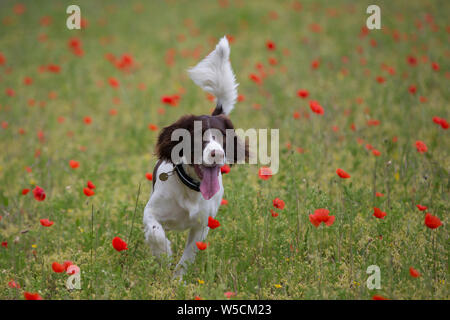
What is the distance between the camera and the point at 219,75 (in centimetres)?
387

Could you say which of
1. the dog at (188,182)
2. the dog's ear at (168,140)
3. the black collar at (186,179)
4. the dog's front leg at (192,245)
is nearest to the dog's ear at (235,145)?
the dog at (188,182)

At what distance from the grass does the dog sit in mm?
148

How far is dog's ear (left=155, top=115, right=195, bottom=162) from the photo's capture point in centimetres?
332

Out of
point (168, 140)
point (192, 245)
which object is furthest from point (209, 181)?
point (192, 245)

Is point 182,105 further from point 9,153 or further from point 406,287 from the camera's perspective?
point 406,287

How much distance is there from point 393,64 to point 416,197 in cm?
470

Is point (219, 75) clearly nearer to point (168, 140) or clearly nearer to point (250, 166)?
point (168, 140)

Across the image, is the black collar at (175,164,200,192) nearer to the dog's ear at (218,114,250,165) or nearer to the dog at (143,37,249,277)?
the dog at (143,37,249,277)

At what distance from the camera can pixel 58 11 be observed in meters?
13.1

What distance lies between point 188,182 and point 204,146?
0.28 metres

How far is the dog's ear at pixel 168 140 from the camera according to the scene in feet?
10.9


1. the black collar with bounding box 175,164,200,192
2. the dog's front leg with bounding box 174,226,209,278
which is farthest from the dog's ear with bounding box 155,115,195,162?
the dog's front leg with bounding box 174,226,209,278

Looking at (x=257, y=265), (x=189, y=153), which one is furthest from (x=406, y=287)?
(x=189, y=153)

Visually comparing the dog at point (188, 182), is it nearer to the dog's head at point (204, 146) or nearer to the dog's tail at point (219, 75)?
the dog's head at point (204, 146)
